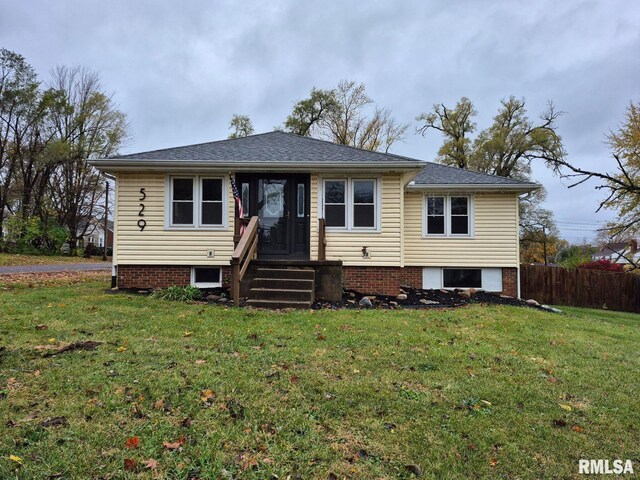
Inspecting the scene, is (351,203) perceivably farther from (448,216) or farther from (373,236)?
(448,216)

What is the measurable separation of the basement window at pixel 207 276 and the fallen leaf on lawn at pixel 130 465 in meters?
7.89

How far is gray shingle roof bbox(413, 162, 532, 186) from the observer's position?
36.3 feet

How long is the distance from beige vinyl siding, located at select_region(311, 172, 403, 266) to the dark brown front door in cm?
28

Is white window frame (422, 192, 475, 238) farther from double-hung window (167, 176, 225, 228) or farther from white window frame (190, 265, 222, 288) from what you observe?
white window frame (190, 265, 222, 288)

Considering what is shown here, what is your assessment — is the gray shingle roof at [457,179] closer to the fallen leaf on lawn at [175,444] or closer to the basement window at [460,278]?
the basement window at [460,278]

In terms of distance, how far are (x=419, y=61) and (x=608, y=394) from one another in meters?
22.2

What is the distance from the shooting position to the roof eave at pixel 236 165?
9398mm

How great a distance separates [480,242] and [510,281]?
58.3 inches

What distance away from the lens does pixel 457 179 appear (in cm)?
1148

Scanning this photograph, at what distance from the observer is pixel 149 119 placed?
1242 inches

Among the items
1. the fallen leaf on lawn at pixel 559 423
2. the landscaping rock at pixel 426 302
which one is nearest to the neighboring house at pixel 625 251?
the landscaping rock at pixel 426 302

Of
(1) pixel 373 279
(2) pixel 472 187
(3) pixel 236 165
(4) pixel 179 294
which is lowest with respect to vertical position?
(4) pixel 179 294

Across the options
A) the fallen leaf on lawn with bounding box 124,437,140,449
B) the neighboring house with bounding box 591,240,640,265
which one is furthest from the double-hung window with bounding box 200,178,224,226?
the neighboring house with bounding box 591,240,640,265

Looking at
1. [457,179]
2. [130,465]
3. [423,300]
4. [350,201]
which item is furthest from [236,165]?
[130,465]
